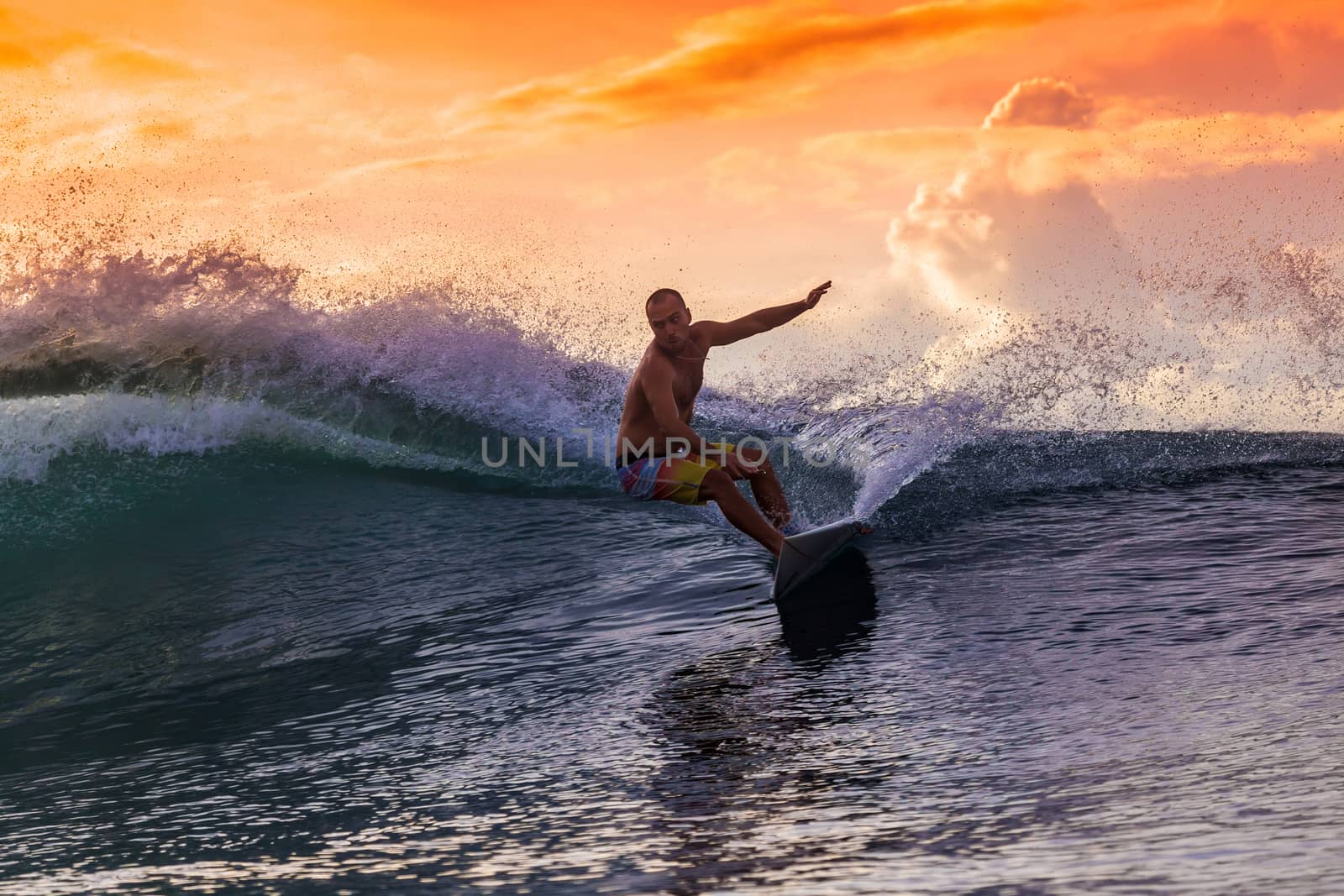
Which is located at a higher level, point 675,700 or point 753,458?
point 753,458

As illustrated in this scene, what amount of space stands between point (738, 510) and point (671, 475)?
0.38 meters

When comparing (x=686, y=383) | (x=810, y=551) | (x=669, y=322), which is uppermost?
(x=669, y=322)

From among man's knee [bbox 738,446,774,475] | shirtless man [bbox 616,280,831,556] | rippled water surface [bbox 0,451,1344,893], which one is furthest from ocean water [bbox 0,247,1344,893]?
man's knee [bbox 738,446,774,475]

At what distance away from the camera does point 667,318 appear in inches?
226

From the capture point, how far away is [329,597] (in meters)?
6.20

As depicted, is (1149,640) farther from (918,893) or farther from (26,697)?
(26,697)

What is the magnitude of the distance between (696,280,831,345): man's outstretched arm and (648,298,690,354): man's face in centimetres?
55

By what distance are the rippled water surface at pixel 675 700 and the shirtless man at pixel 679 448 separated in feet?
1.17

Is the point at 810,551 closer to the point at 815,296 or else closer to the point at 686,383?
the point at 686,383

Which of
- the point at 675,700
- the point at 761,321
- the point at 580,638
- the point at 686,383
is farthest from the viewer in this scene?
the point at 761,321

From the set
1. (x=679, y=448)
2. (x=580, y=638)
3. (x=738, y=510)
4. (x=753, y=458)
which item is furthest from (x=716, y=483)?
(x=580, y=638)

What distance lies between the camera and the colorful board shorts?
576cm

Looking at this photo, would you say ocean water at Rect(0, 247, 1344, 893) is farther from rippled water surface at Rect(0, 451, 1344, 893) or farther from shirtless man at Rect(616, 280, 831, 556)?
shirtless man at Rect(616, 280, 831, 556)

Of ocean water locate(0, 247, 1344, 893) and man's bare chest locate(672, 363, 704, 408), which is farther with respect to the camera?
man's bare chest locate(672, 363, 704, 408)
